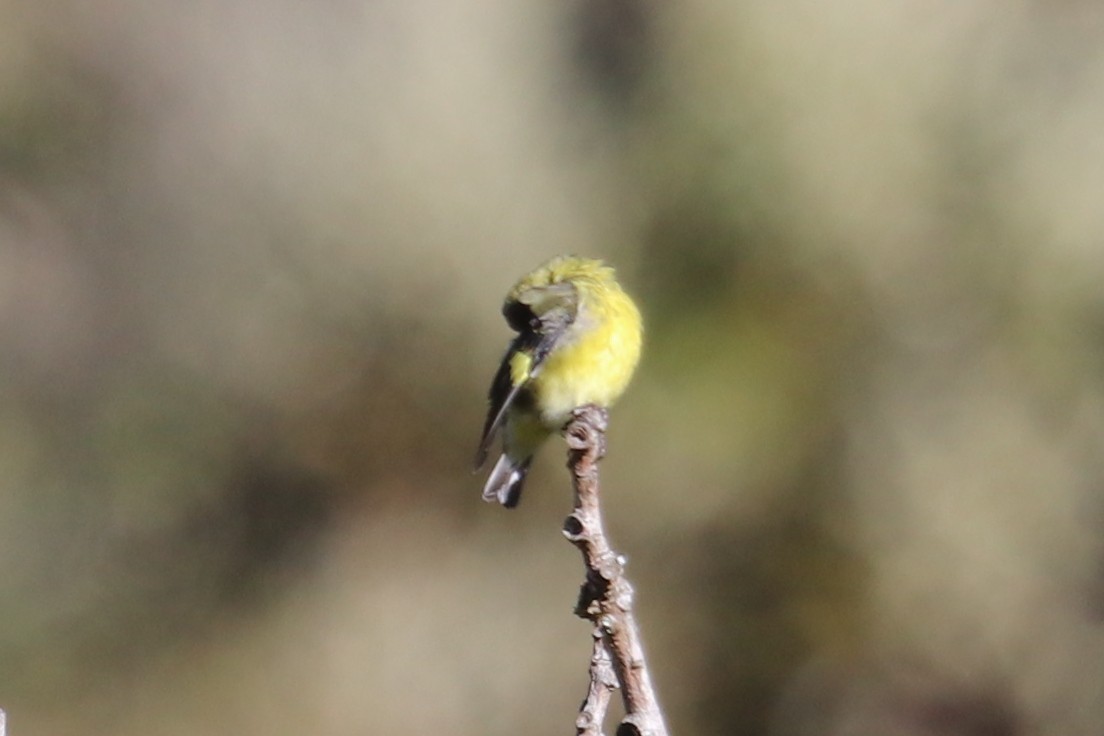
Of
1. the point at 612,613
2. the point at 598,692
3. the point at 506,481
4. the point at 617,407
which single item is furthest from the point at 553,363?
the point at 617,407

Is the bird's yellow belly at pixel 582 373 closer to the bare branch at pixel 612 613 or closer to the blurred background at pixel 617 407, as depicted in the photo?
the bare branch at pixel 612 613

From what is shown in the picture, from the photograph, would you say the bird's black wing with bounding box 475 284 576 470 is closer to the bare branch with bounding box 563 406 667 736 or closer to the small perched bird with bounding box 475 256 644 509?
the small perched bird with bounding box 475 256 644 509

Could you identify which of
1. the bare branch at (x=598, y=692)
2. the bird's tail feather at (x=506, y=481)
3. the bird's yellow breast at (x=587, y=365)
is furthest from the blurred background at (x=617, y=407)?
the bare branch at (x=598, y=692)

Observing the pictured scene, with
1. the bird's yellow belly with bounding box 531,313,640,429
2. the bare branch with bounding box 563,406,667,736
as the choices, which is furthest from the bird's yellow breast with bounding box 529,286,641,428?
the bare branch with bounding box 563,406,667,736

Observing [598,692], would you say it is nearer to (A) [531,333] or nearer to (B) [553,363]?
(B) [553,363]

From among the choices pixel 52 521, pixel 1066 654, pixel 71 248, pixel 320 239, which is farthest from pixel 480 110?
pixel 1066 654

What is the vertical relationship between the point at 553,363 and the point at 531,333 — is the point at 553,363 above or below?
below
